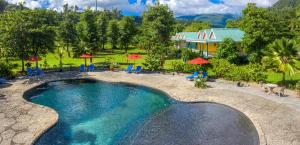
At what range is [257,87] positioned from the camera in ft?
84.0

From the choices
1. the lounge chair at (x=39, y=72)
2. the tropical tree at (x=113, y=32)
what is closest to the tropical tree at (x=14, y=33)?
the lounge chair at (x=39, y=72)

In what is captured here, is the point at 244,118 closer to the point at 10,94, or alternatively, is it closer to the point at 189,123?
the point at 189,123

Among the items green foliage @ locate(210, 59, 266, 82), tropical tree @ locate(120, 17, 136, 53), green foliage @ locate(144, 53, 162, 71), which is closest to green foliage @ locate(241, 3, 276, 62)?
green foliage @ locate(210, 59, 266, 82)

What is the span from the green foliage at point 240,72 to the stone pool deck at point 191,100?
4.16ft

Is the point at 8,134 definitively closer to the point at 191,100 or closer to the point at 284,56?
the point at 191,100

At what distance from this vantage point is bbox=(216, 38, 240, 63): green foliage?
39469mm

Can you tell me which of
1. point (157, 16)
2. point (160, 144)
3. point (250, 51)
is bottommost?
point (160, 144)

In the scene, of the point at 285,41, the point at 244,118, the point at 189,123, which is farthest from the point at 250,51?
the point at 189,123

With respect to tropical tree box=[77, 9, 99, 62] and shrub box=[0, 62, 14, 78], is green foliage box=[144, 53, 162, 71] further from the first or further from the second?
tropical tree box=[77, 9, 99, 62]

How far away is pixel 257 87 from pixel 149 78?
12.0 meters

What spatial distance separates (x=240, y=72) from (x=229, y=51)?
12573mm

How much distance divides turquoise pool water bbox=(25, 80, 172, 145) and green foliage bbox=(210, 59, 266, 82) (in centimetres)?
840

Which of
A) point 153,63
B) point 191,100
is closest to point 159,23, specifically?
point 153,63

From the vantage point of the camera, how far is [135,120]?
755 inches
